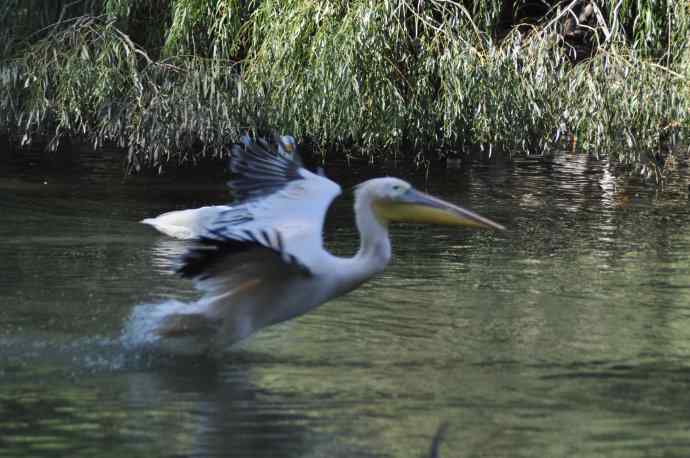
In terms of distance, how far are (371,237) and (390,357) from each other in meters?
0.62

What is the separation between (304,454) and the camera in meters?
5.01

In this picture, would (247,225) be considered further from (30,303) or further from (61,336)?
(30,303)

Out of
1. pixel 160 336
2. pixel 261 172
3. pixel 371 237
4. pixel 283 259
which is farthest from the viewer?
pixel 261 172

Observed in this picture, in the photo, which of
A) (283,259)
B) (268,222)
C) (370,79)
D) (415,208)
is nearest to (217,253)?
(283,259)

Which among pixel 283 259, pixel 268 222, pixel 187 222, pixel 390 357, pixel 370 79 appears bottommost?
pixel 390 357

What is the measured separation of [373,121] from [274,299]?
5.26m

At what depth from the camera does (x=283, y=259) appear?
20.0 ft

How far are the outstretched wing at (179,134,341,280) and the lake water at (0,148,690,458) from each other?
523 millimetres

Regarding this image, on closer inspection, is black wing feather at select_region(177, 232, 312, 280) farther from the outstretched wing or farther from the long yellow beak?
the long yellow beak

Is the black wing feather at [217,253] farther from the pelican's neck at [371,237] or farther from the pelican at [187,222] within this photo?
the pelican at [187,222]

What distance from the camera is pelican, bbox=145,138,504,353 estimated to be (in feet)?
20.5

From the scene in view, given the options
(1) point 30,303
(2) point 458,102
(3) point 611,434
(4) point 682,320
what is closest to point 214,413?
(3) point 611,434

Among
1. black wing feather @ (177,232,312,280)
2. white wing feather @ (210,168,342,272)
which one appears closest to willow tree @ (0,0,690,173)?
white wing feather @ (210,168,342,272)

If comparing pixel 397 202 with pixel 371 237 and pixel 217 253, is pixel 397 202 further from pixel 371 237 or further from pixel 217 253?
pixel 217 253
